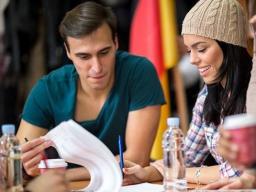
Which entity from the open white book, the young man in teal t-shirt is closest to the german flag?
the young man in teal t-shirt

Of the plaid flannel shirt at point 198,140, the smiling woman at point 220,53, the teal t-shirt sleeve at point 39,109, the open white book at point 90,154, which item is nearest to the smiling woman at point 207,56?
the smiling woman at point 220,53

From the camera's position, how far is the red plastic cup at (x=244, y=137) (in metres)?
1.15

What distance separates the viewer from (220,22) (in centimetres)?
231

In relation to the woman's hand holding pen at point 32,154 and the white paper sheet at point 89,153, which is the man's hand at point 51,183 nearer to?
the white paper sheet at point 89,153

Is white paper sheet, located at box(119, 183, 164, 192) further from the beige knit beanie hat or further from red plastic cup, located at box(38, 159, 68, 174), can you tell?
the beige knit beanie hat

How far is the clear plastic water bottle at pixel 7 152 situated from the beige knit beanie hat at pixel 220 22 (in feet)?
2.52

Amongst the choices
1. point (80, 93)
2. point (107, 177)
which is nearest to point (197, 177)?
point (107, 177)

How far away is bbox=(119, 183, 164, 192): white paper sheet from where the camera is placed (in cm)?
200

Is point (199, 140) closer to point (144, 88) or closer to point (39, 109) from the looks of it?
point (144, 88)

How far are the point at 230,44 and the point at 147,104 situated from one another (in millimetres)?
552

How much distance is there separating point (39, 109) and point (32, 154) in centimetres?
66

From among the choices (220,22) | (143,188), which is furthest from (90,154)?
(220,22)

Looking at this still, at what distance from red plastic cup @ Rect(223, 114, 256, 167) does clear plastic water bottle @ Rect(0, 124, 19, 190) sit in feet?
2.76

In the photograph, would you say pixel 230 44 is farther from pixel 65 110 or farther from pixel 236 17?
pixel 65 110
